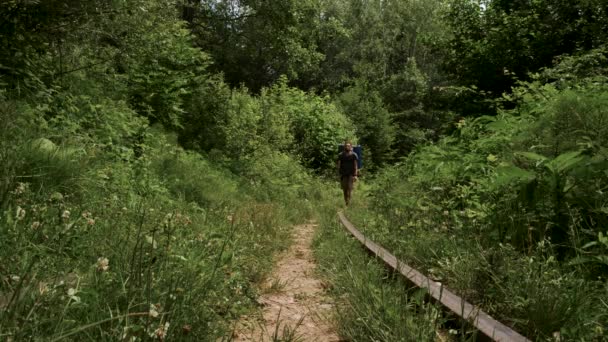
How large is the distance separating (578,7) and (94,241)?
47.1 feet

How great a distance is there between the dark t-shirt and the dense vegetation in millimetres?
1886

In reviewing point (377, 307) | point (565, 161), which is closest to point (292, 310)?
point (377, 307)

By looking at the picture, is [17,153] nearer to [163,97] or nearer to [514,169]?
[514,169]

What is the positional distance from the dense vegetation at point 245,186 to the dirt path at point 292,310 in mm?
180

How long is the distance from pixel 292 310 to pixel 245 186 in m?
8.21

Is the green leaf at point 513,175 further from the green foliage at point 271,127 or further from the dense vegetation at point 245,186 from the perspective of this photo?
the green foliage at point 271,127

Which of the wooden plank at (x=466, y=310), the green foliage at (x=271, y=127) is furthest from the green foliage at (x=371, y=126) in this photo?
the wooden plank at (x=466, y=310)

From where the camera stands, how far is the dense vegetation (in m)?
2.76

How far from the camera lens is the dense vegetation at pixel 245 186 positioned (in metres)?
2.76

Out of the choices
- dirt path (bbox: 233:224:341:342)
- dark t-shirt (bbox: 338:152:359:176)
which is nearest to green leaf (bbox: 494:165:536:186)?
dirt path (bbox: 233:224:341:342)

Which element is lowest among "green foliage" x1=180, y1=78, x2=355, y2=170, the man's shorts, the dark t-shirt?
the man's shorts

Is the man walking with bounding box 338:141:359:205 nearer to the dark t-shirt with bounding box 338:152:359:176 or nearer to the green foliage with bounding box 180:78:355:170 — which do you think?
the dark t-shirt with bounding box 338:152:359:176

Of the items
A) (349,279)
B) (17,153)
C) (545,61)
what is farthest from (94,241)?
(545,61)

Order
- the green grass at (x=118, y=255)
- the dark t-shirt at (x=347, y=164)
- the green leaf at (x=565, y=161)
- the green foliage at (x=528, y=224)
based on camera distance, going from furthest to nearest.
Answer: the dark t-shirt at (x=347, y=164) < the green leaf at (x=565, y=161) < the green foliage at (x=528, y=224) < the green grass at (x=118, y=255)
